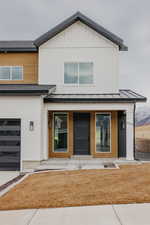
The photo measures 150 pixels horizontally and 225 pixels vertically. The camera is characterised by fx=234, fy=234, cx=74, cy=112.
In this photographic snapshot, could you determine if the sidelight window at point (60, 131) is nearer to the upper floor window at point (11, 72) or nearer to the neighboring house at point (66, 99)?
the neighboring house at point (66, 99)

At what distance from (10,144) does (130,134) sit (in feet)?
21.2

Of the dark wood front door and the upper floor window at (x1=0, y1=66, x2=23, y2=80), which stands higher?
the upper floor window at (x1=0, y1=66, x2=23, y2=80)

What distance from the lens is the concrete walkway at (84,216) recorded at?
4895 millimetres

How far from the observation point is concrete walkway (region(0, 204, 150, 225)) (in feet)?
16.1

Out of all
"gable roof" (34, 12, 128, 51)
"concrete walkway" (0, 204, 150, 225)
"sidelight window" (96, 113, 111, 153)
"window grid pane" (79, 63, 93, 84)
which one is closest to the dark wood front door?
"sidelight window" (96, 113, 111, 153)

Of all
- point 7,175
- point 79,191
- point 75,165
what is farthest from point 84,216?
point 7,175

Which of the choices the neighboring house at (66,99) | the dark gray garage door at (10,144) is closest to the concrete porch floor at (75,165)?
the neighboring house at (66,99)

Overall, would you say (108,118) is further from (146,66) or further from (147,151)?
(146,66)

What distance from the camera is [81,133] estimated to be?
14211 mm

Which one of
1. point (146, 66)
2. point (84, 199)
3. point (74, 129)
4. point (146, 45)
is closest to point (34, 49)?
point (74, 129)

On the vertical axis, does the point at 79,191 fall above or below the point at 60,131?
below

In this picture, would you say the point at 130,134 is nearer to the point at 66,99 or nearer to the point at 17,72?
the point at 66,99

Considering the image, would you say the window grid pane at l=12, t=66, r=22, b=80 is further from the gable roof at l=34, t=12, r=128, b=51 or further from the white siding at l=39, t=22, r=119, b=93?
the gable roof at l=34, t=12, r=128, b=51

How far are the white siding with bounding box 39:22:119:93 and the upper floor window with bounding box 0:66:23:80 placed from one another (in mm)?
1764
